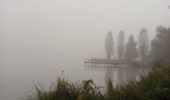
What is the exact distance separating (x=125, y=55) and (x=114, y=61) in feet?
10.4

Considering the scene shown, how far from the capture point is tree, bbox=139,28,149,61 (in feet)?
104

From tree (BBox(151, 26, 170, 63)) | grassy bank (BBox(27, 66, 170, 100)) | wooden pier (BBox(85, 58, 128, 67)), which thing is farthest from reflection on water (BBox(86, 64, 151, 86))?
tree (BBox(151, 26, 170, 63))

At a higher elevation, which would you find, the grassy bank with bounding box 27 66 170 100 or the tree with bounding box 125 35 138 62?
the tree with bounding box 125 35 138 62

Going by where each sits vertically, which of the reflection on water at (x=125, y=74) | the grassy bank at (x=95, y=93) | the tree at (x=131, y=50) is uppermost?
the tree at (x=131, y=50)

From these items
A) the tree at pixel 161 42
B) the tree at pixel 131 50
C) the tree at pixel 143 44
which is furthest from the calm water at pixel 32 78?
the tree at pixel 131 50

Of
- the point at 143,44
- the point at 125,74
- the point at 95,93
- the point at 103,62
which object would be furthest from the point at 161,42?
the point at 95,93

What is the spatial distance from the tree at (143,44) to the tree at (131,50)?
108 centimetres

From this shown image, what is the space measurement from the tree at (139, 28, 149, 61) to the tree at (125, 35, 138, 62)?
108 cm

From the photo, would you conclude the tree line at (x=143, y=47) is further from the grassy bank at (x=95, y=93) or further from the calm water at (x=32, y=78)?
the grassy bank at (x=95, y=93)

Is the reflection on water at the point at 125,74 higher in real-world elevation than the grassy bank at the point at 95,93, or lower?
lower

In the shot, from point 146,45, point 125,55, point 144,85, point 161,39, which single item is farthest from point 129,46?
point 144,85

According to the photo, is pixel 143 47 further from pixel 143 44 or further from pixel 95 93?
pixel 95 93

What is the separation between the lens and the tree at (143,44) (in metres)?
31.8

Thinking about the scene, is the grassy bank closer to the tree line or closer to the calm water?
the calm water
